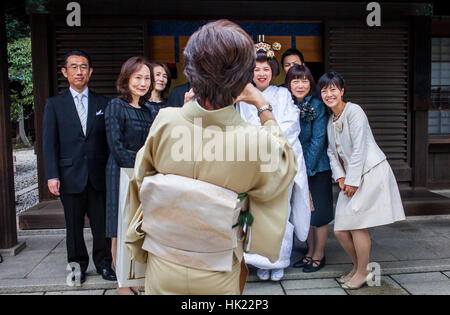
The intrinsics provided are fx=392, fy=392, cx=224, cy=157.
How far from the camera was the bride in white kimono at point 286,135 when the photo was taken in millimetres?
3830

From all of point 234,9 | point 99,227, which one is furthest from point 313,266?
point 234,9

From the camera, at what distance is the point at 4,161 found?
188 inches

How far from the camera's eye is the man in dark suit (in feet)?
12.9

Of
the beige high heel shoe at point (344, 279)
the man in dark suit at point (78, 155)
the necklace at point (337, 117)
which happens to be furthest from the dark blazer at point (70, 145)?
the beige high heel shoe at point (344, 279)

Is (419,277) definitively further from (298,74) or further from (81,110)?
(81,110)

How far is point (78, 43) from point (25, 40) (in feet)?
40.9

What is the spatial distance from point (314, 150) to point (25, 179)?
10501mm

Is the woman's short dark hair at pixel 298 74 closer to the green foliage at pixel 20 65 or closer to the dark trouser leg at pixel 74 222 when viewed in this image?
the dark trouser leg at pixel 74 222

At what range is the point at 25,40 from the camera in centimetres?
1642

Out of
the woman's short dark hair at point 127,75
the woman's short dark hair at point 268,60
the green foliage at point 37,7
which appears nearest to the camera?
the woman's short dark hair at point 127,75

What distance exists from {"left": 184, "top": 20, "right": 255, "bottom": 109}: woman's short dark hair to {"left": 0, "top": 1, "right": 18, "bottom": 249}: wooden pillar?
154 inches

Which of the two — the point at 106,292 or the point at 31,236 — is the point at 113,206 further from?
the point at 31,236

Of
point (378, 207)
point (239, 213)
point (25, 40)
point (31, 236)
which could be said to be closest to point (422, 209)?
point (378, 207)

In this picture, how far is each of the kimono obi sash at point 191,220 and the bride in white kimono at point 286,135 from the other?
2055 millimetres
